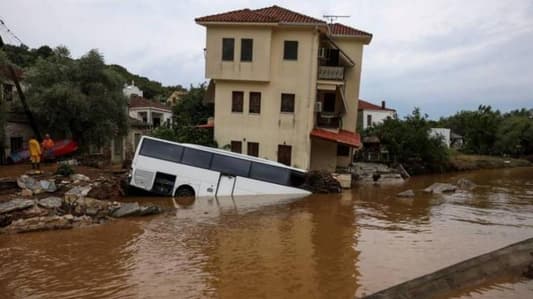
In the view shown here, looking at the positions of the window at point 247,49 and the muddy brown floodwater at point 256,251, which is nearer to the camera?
the muddy brown floodwater at point 256,251

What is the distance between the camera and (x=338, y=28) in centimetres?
3022

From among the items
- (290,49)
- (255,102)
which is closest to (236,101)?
(255,102)

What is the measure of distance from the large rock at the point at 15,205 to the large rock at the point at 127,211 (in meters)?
2.73

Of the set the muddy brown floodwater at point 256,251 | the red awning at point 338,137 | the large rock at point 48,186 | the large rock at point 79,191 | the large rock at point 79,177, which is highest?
the red awning at point 338,137

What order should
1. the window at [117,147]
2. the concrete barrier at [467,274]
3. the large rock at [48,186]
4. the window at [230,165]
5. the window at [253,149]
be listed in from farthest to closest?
the window at [117,147]
the window at [253,149]
the window at [230,165]
the large rock at [48,186]
the concrete barrier at [467,274]

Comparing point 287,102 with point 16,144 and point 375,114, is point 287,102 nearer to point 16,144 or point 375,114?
point 16,144

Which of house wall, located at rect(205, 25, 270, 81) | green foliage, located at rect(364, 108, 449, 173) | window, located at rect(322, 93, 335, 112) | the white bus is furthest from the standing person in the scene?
green foliage, located at rect(364, 108, 449, 173)

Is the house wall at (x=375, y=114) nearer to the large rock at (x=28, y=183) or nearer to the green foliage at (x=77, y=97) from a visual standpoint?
the green foliage at (x=77, y=97)

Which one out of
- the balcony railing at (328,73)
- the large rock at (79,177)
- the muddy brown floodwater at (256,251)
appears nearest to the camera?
the muddy brown floodwater at (256,251)

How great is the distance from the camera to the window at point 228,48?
84.1 feet

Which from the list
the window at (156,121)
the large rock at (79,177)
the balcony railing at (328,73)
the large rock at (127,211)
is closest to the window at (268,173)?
the large rock at (127,211)

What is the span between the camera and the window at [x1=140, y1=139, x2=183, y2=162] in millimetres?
19422

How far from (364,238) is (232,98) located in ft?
53.2

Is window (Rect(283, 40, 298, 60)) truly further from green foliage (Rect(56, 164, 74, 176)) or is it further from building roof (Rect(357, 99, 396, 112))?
building roof (Rect(357, 99, 396, 112))
